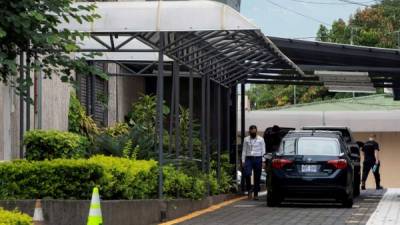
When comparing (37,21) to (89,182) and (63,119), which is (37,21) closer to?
(89,182)

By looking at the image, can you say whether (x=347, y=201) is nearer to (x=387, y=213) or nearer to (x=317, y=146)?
(x=317, y=146)

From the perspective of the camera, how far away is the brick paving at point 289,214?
14.8 meters

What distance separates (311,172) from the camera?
18672 mm

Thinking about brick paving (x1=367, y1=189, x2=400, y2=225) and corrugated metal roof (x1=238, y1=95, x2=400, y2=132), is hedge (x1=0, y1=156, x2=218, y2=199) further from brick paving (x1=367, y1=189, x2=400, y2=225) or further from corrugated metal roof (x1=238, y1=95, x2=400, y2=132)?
corrugated metal roof (x1=238, y1=95, x2=400, y2=132)

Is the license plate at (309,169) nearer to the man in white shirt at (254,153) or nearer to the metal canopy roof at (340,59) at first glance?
the man in white shirt at (254,153)

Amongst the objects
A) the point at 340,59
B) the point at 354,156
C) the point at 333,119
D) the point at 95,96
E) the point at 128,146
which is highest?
the point at 340,59

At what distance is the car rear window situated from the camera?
1903 cm

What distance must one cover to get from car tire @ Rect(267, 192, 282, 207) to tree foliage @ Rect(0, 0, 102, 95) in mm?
10272

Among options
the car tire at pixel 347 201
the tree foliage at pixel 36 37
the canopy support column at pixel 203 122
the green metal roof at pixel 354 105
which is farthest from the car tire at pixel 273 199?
the green metal roof at pixel 354 105

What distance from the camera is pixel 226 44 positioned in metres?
16.4

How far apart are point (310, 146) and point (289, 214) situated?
2.87 m

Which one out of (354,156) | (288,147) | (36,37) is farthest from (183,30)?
(354,156)

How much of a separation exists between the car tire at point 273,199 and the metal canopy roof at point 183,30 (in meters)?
3.10

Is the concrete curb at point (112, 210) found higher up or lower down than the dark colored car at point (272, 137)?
lower down
